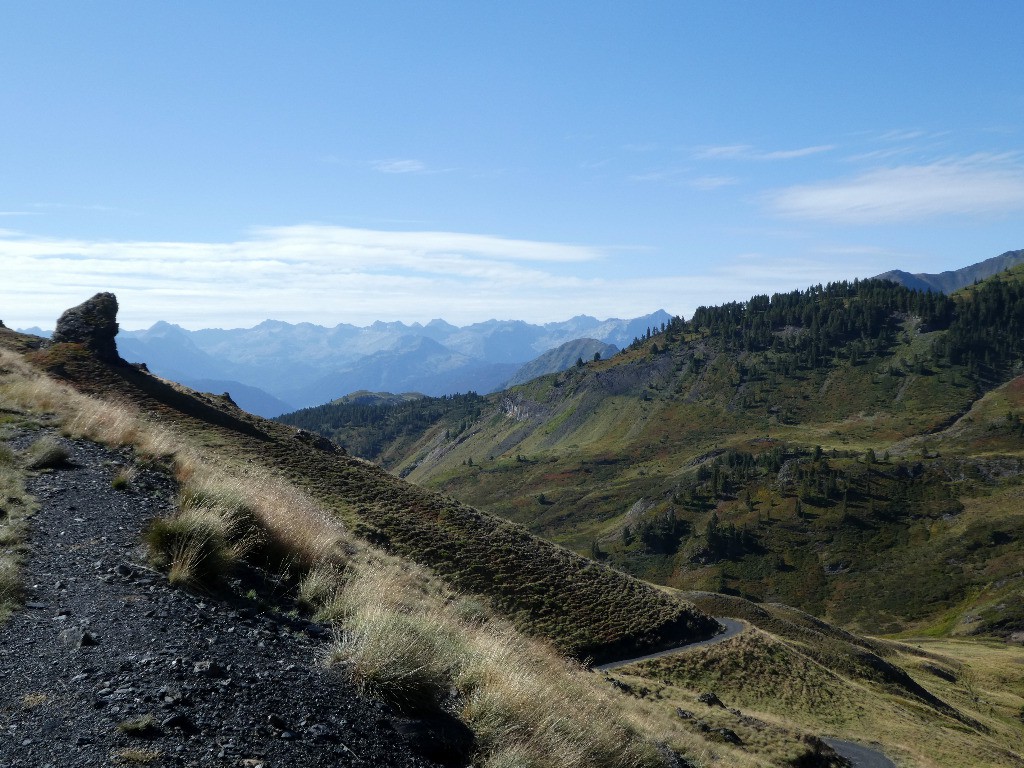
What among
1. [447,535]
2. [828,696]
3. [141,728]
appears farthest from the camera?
[828,696]

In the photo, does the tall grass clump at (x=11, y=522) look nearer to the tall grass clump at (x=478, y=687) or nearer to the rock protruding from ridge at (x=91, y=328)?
the tall grass clump at (x=478, y=687)

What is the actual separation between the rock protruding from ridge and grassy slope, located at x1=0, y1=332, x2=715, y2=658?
129 cm

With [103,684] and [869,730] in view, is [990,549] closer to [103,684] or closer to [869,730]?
[869,730]

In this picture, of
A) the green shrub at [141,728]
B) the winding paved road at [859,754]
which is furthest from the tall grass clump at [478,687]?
the winding paved road at [859,754]

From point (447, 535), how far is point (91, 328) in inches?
991

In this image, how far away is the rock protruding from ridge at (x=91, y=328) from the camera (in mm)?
40094

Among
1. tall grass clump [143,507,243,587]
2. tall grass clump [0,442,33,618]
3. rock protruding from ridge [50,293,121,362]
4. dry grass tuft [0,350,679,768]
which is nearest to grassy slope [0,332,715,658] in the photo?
rock protruding from ridge [50,293,121,362]

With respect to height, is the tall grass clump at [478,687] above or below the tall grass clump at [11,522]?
below

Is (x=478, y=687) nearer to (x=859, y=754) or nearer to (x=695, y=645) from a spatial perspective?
(x=859, y=754)

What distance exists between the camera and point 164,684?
6.89 m

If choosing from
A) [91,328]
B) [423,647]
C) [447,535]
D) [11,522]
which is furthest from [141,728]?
[91,328]

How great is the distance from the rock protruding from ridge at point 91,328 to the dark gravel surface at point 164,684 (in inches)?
1364

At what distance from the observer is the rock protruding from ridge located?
40094mm

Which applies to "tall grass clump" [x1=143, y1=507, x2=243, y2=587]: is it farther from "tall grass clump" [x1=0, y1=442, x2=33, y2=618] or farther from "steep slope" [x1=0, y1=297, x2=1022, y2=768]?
"tall grass clump" [x1=0, y1=442, x2=33, y2=618]
